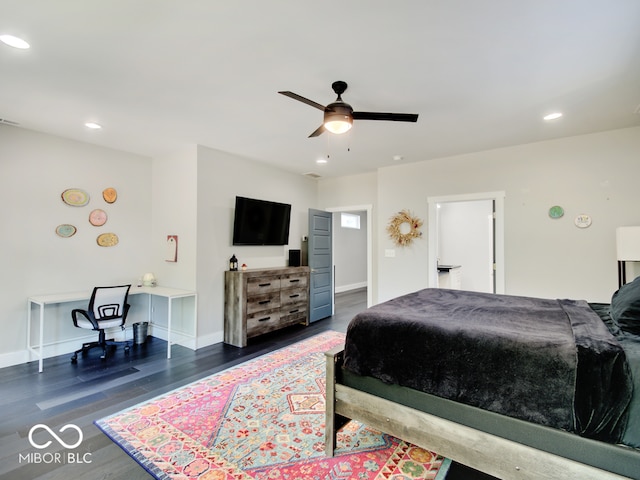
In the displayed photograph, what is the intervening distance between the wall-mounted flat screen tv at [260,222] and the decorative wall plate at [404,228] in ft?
6.02

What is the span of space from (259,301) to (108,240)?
→ 2.33m

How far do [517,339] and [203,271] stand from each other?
12.6 feet

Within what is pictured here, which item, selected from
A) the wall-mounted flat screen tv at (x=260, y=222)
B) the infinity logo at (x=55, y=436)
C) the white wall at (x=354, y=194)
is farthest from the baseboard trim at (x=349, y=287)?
the infinity logo at (x=55, y=436)

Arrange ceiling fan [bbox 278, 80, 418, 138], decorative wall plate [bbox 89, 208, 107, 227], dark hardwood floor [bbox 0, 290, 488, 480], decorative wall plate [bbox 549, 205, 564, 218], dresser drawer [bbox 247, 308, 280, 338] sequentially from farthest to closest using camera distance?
1. dresser drawer [bbox 247, 308, 280, 338]
2. decorative wall plate [bbox 89, 208, 107, 227]
3. decorative wall plate [bbox 549, 205, 564, 218]
4. ceiling fan [bbox 278, 80, 418, 138]
5. dark hardwood floor [bbox 0, 290, 488, 480]

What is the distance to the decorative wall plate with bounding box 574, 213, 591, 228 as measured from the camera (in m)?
3.83

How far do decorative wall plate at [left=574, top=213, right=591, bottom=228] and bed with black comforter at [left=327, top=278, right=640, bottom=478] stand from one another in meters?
2.22

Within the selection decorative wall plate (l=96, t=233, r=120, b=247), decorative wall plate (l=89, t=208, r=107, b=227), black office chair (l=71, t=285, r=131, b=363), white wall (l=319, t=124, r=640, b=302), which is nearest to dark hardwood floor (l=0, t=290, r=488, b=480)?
black office chair (l=71, t=285, r=131, b=363)

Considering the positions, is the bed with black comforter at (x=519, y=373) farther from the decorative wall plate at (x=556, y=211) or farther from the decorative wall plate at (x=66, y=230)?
the decorative wall plate at (x=66, y=230)

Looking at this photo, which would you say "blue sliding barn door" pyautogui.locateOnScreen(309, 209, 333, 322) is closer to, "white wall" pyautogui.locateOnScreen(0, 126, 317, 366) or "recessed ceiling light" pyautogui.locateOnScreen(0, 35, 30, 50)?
"white wall" pyautogui.locateOnScreen(0, 126, 317, 366)

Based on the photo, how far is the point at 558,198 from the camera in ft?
13.1

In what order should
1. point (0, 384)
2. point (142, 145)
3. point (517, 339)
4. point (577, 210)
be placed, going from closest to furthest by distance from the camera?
1. point (517, 339)
2. point (0, 384)
3. point (577, 210)
4. point (142, 145)

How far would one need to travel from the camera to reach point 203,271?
14.3 feet

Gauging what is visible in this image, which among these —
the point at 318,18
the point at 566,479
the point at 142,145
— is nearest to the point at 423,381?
the point at 566,479

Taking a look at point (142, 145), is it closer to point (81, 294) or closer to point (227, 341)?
point (81, 294)
